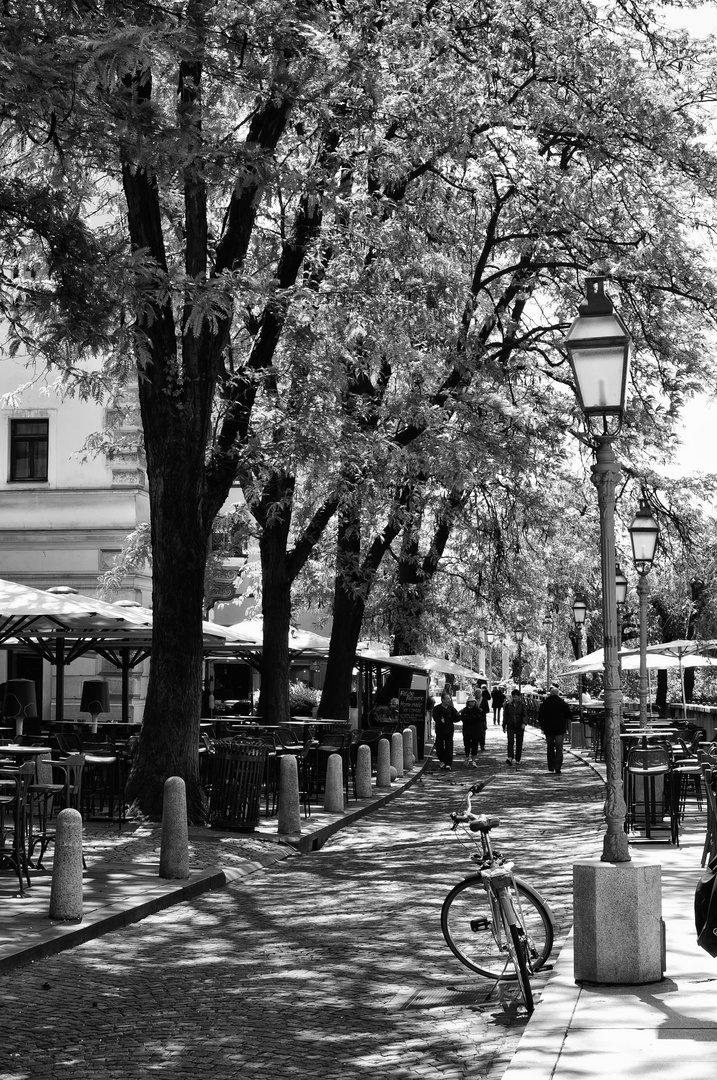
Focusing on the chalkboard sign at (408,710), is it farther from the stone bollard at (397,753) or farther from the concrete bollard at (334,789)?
the concrete bollard at (334,789)

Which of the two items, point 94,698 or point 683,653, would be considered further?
point 683,653

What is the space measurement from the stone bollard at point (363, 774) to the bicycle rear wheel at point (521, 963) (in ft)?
46.5

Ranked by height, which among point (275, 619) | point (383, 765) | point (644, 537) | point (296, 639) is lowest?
point (383, 765)

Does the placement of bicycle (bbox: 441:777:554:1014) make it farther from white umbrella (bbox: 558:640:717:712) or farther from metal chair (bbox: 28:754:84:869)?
white umbrella (bbox: 558:640:717:712)

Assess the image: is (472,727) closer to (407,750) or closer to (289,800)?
(407,750)

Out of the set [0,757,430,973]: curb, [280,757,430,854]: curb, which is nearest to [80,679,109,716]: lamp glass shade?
[280,757,430,854]: curb

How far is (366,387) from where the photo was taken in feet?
87.2

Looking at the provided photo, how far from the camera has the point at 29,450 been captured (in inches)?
1496

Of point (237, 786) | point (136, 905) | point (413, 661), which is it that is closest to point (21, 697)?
point (237, 786)

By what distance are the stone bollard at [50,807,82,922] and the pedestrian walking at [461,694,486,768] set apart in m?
23.7

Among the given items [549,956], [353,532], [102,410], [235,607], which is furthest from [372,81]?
[235,607]

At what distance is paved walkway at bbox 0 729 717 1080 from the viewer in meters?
6.57

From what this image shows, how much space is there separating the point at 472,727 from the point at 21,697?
15378 millimetres

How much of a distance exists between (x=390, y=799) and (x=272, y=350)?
797 centimetres
